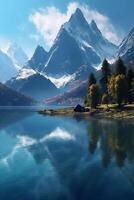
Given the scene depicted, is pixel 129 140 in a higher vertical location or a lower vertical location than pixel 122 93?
lower

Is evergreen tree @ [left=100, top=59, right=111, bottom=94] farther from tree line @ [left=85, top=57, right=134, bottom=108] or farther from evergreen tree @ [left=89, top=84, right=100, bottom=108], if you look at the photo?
evergreen tree @ [left=89, top=84, right=100, bottom=108]

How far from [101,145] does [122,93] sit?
8279 centimetres

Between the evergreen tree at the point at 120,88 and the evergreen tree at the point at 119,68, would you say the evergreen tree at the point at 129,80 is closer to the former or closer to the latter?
the evergreen tree at the point at 119,68

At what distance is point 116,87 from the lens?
15150cm

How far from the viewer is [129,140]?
75625 millimetres

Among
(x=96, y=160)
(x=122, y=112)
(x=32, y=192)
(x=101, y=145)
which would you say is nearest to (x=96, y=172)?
(x=96, y=160)

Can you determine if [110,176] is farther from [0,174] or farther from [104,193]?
[0,174]

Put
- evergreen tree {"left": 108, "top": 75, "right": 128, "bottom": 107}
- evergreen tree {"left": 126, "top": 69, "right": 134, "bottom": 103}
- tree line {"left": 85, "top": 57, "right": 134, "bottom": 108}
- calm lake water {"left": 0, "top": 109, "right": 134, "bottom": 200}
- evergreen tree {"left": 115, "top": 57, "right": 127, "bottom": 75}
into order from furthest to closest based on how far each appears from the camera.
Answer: evergreen tree {"left": 115, "top": 57, "right": 127, "bottom": 75} → evergreen tree {"left": 126, "top": 69, "right": 134, "bottom": 103} → tree line {"left": 85, "top": 57, "right": 134, "bottom": 108} → evergreen tree {"left": 108, "top": 75, "right": 128, "bottom": 107} → calm lake water {"left": 0, "top": 109, "right": 134, "bottom": 200}

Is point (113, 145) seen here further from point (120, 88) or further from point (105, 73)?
point (105, 73)

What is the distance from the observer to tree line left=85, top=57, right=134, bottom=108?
15212cm

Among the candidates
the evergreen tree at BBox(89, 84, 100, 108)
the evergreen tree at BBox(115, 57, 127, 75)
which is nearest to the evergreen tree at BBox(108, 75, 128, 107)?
the evergreen tree at BBox(89, 84, 100, 108)

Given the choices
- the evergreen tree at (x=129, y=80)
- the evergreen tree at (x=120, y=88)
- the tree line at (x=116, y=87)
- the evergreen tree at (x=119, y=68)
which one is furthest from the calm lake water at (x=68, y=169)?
the evergreen tree at (x=119, y=68)

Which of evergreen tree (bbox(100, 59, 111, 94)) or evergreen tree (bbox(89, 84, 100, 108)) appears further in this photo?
evergreen tree (bbox(100, 59, 111, 94))

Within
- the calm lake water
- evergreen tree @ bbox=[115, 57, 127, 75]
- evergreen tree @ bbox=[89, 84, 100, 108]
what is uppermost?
evergreen tree @ bbox=[115, 57, 127, 75]
